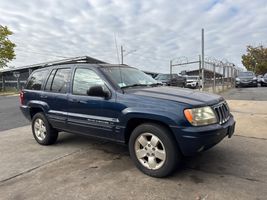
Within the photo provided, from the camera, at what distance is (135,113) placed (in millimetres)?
4277

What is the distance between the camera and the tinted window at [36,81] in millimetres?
6332

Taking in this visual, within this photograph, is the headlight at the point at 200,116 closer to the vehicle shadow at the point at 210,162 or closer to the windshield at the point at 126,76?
the vehicle shadow at the point at 210,162

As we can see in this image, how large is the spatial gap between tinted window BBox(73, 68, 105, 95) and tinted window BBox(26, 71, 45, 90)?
1.28 m

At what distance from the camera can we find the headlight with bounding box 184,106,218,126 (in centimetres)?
391

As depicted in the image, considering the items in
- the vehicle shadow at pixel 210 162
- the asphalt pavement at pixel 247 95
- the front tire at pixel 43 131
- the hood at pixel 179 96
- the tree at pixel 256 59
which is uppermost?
the tree at pixel 256 59

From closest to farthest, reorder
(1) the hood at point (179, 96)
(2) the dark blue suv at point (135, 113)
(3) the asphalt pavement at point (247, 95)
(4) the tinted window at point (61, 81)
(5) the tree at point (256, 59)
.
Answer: (2) the dark blue suv at point (135, 113)
(1) the hood at point (179, 96)
(4) the tinted window at point (61, 81)
(3) the asphalt pavement at point (247, 95)
(5) the tree at point (256, 59)

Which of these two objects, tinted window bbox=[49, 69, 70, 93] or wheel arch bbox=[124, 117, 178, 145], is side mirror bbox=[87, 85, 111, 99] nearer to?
wheel arch bbox=[124, 117, 178, 145]

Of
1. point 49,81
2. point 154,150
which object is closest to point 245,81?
point 49,81

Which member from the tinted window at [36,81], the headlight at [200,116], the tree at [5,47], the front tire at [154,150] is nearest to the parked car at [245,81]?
the tinted window at [36,81]

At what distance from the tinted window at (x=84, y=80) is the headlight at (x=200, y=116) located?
1707 millimetres

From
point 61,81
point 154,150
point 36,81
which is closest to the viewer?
point 154,150

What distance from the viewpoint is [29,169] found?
4754 mm

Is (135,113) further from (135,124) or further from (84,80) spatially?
(84,80)

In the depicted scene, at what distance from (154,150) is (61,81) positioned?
2.63 m
